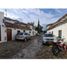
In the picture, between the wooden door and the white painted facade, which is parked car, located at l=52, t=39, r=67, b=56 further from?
the wooden door

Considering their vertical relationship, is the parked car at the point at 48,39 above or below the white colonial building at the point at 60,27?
below

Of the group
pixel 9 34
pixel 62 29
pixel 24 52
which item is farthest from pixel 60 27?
pixel 9 34

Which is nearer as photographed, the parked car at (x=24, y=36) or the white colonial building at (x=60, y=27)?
the white colonial building at (x=60, y=27)

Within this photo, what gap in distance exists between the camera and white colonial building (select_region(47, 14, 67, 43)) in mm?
5523

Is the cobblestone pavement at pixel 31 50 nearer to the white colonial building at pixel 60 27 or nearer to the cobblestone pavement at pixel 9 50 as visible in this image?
the cobblestone pavement at pixel 9 50

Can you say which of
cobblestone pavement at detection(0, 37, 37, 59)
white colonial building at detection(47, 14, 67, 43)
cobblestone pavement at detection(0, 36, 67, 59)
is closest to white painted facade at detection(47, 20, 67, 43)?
white colonial building at detection(47, 14, 67, 43)

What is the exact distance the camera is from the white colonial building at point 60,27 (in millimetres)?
5523

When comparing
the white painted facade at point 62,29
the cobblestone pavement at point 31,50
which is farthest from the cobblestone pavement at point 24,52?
the white painted facade at point 62,29

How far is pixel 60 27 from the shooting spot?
5570 mm

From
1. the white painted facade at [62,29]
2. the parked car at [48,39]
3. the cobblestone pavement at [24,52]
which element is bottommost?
the cobblestone pavement at [24,52]

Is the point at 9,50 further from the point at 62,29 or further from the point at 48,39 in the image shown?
the point at 62,29

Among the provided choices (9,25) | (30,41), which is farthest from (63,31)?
(9,25)
